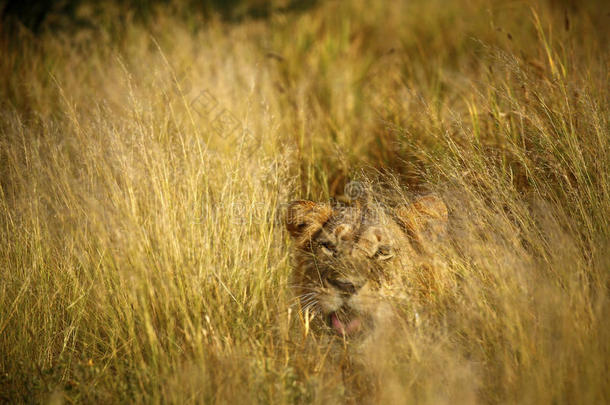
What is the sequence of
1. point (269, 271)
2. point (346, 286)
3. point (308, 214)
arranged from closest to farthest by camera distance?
1. point (346, 286)
2. point (308, 214)
3. point (269, 271)

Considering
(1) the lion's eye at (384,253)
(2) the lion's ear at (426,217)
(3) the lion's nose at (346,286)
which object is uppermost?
(2) the lion's ear at (426,217)

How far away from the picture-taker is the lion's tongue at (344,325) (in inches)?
109

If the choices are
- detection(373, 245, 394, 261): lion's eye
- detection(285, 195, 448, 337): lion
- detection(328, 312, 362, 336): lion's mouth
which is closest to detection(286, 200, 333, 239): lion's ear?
detection(285, 195, 448, 337): lion

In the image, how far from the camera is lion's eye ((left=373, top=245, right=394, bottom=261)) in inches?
113

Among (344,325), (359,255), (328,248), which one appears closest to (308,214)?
(328,248)

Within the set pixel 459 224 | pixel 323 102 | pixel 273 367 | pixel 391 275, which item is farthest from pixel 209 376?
pixel 323 102

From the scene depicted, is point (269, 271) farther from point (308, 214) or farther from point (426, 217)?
point (426, 217)

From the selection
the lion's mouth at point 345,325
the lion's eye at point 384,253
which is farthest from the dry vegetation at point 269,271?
the lion's eye at point 384,253

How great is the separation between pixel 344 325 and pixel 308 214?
0.72 m

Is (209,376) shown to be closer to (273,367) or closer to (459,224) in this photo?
(273,367)

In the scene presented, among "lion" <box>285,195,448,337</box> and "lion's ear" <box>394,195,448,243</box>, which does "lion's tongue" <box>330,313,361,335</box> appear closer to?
"lion" <box>285,195,448,337</box>

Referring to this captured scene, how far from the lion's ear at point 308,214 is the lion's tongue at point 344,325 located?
56 centimetres

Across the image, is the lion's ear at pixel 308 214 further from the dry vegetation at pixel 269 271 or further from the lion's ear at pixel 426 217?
the lion's ear at pixel 426 217

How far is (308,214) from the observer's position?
309 centimetres
